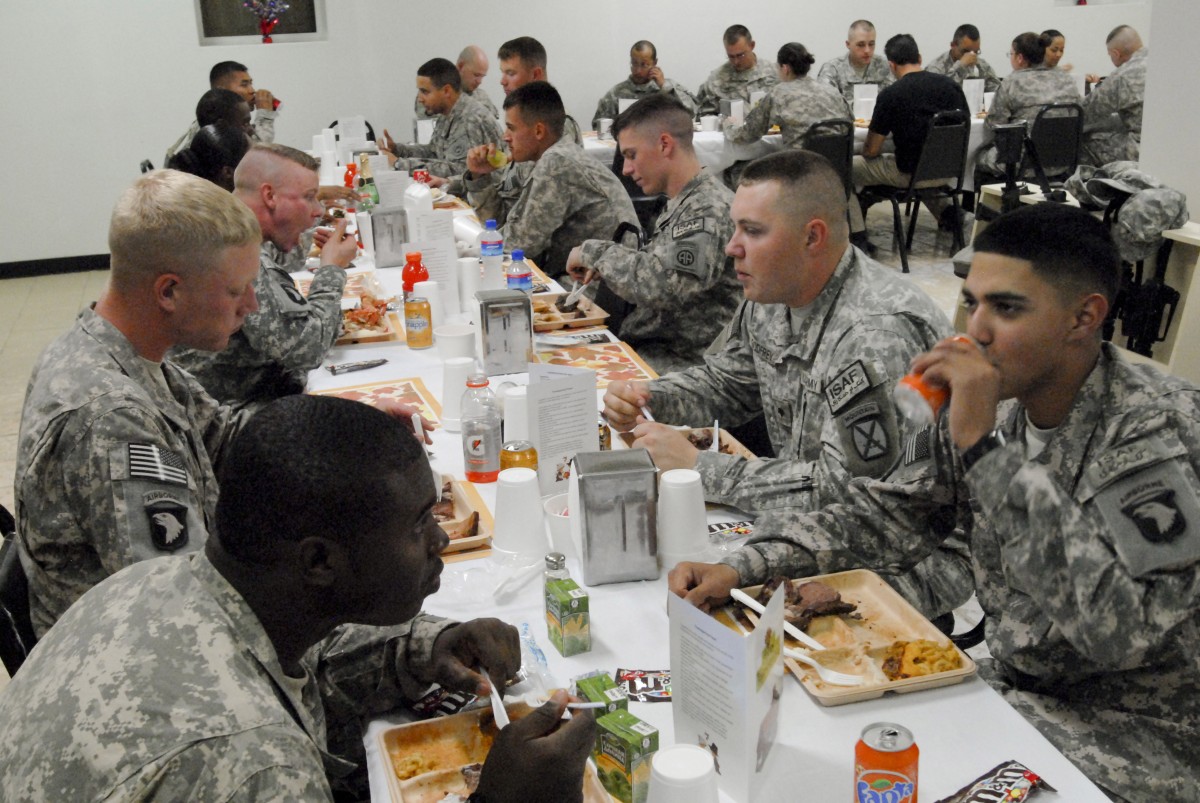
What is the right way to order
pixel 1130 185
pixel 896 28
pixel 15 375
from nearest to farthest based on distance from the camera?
pixel 1130 185 < pixel 15 375 < pixel 896 28

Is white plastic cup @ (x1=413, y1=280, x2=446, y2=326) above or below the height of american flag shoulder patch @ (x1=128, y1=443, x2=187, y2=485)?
below

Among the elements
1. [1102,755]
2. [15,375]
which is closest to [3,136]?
[15,375]

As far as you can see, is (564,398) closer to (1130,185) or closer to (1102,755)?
(1102,755)

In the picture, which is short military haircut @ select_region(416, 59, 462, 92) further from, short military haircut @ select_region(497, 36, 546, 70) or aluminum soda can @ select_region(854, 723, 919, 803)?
aluminum soda can @ select_region(854, 723, 919, 803)

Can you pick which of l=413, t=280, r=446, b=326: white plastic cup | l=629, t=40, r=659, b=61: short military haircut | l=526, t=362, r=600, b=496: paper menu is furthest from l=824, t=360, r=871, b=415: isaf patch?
l=629, t=40, r=659, b=61: short military haircut

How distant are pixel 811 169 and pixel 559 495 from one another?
3.22 ft

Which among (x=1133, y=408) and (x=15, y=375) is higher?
(x=1133, y=408)

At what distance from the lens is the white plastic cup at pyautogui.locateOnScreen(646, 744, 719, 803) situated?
4.15 ft

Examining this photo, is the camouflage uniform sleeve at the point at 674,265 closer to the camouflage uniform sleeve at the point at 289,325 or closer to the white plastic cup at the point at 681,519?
the camouflage uniform sleeve at the point at 289,325

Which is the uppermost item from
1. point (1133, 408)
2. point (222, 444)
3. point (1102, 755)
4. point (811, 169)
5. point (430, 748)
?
point (811, 169)

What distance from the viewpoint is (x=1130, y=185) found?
4.72 meters

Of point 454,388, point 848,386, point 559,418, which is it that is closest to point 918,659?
point 848,386

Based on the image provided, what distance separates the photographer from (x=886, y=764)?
1.28 meters

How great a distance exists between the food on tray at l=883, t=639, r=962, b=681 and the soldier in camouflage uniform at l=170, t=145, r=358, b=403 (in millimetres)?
2040
